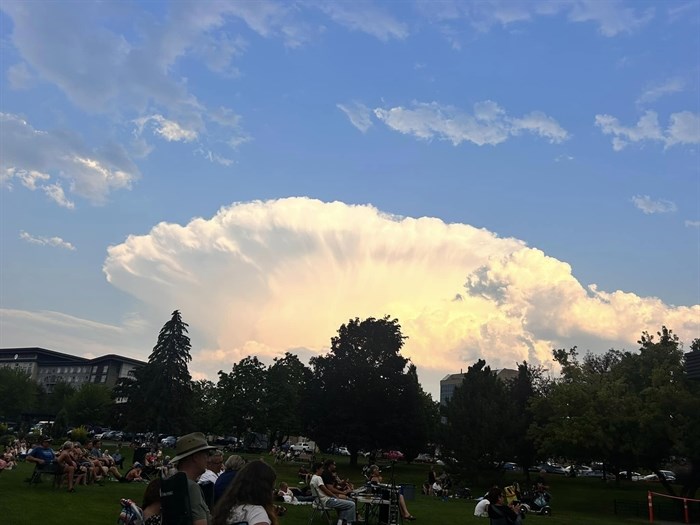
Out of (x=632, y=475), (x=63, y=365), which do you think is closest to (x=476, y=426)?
(x=632, y=475)

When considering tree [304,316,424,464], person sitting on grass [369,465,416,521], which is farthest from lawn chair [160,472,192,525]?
tree [304,316,424,464]

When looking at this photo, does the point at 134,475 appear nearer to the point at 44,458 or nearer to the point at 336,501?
the point at 44,458

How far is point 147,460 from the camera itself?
2327 centimetres

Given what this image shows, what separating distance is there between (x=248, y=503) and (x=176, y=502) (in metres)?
0.53

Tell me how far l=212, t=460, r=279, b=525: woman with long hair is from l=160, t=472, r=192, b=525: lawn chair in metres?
0.29

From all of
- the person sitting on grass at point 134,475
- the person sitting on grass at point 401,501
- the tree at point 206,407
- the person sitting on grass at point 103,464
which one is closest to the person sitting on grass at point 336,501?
the person sitting on grass at point 401,501

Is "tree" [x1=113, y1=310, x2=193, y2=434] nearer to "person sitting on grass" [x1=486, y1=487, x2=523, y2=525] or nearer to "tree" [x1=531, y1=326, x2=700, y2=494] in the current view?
"tree" [x1=531, y1=326, x2=700, y2=494]

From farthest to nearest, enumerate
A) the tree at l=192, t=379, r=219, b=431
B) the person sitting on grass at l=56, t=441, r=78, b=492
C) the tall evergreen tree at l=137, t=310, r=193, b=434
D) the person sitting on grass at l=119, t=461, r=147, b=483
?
the tree at l=192, t=379, r=219, b=431, the tall evergreen tree at l=137, t=310, r=193, b=434, the person sitting on grass at l=119, t=461, r=147, b=483, the person sitting on grass at l=56, t=441, r=78, b=492

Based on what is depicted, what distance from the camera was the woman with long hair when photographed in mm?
4258

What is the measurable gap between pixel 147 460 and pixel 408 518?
42.4 feet

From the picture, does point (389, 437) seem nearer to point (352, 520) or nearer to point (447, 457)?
point (447, 457)

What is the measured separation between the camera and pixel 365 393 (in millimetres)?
48906

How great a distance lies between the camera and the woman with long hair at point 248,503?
4258 millimetres

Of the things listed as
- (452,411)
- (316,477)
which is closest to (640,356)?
(452,411)
